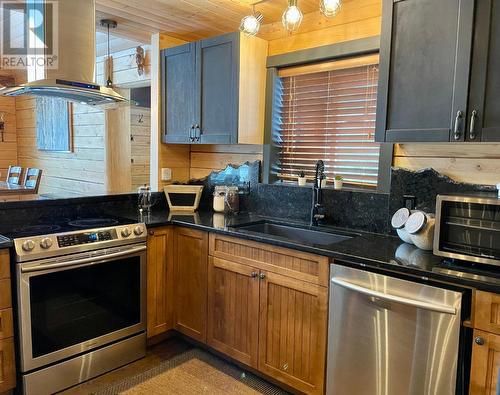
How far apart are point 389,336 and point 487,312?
0.42m

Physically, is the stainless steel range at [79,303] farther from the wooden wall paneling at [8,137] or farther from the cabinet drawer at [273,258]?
the wooden wall paneling at [8,137]

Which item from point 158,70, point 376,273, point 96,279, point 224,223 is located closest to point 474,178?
point 376,273

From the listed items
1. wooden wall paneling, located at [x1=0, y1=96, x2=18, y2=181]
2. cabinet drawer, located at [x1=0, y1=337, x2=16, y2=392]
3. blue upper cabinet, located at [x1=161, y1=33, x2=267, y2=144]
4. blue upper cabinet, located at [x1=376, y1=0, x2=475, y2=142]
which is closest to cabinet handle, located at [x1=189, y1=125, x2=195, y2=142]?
blue upper cabinet, located at [x1=161, y1=33, x2=267, y2=144]

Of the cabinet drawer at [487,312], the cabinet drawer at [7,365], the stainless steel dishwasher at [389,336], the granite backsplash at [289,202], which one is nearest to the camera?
the cabinet drawer at [487,312]

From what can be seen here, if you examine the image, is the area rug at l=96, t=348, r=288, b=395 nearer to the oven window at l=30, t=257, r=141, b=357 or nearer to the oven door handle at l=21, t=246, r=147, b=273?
the oven window at l=30, t=257, r=141, b=357

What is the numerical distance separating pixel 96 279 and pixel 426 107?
82.2 inches

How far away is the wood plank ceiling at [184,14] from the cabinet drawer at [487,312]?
1957 millimetres

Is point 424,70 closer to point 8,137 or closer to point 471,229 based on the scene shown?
point 471,229

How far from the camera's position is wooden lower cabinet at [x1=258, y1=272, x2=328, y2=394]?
6.71 ft

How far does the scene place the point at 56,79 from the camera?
2217 mm

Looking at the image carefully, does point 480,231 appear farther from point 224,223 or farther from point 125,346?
point 125,346

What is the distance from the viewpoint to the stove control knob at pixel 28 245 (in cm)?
207

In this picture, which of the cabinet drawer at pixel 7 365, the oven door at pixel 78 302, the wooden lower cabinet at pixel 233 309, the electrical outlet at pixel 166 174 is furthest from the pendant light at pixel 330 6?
the cabinet drawer at pixel 7 365

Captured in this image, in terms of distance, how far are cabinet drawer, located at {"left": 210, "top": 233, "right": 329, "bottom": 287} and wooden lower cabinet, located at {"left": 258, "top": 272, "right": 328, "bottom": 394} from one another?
0.04m
